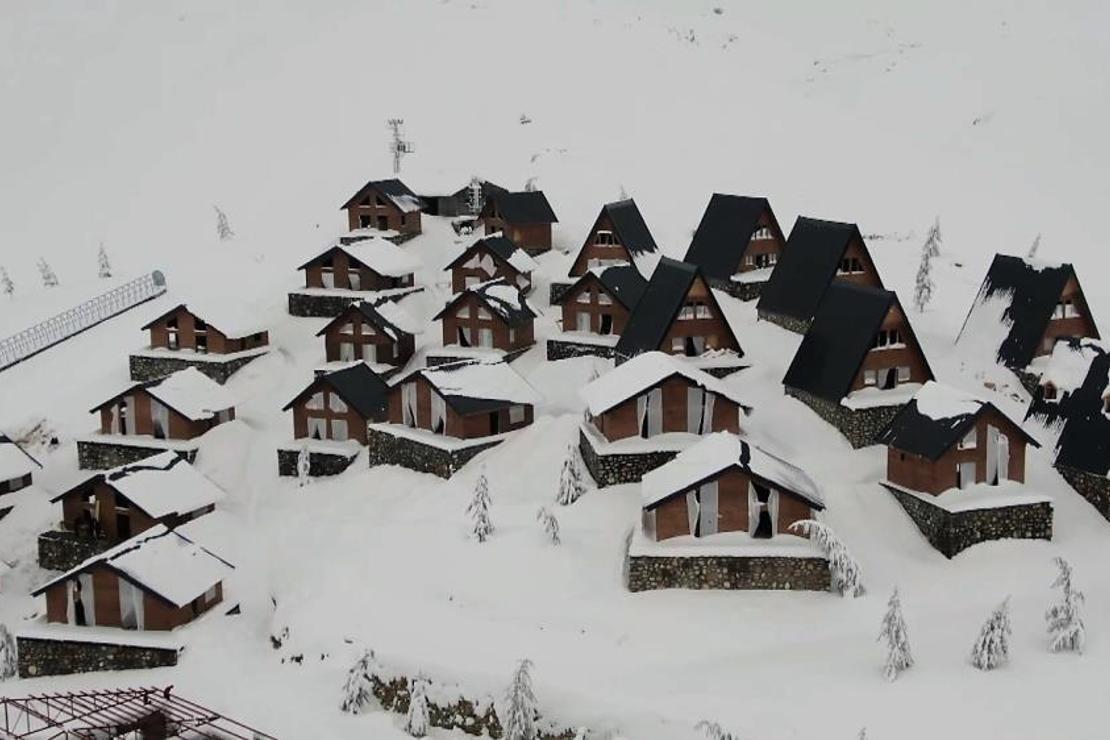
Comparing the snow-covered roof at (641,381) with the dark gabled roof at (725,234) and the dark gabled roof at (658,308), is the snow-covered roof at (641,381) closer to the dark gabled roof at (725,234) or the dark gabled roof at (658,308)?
the dark gabled roof at (658,308)

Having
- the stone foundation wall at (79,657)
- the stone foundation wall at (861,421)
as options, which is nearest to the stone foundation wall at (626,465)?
the stone foundation wall at (861,421)

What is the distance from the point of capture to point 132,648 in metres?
33.4

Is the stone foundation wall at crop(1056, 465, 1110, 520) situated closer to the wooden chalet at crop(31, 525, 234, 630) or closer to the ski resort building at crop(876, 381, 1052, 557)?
the ski resort building at crop(876, 381, 1052, 557)

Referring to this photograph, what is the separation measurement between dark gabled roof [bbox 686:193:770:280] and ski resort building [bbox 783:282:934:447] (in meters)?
9.78

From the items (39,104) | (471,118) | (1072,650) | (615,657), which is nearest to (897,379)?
(1072,650)

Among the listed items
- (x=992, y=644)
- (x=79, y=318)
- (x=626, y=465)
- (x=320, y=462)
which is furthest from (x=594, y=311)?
(x=79, y=318)

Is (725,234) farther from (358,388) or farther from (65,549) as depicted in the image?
(65,549)

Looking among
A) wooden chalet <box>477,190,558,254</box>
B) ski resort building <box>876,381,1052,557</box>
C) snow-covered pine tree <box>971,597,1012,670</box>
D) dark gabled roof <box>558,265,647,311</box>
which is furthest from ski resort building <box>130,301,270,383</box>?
snow-covered pine tree <box>971,597,1012,670</box>

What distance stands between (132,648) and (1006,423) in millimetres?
22685

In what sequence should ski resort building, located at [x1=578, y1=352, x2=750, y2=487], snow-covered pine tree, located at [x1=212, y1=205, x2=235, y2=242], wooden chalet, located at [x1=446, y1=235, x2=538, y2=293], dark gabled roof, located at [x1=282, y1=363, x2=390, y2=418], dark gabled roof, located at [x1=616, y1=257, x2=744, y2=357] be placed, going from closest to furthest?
ski resort building, located at [x1=578, y1=352, x2=750, y2=487] → dark gabled roof, located at [x1=616, y1=257, x2=744, y2=357] → dark gabled roof, located at [x1=282, y1=363, x2=390, y2=418] → wooden chalet, located at [x1=446, y1=235, x2=538, y2=293] → snow-covered pine tree, located at [x1=212, y1=205, x2=235, y2=242]

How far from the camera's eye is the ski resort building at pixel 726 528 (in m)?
32.5

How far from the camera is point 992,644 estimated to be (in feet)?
95.4

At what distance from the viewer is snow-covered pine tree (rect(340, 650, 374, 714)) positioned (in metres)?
30.2

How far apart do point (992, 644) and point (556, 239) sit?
3367cm
